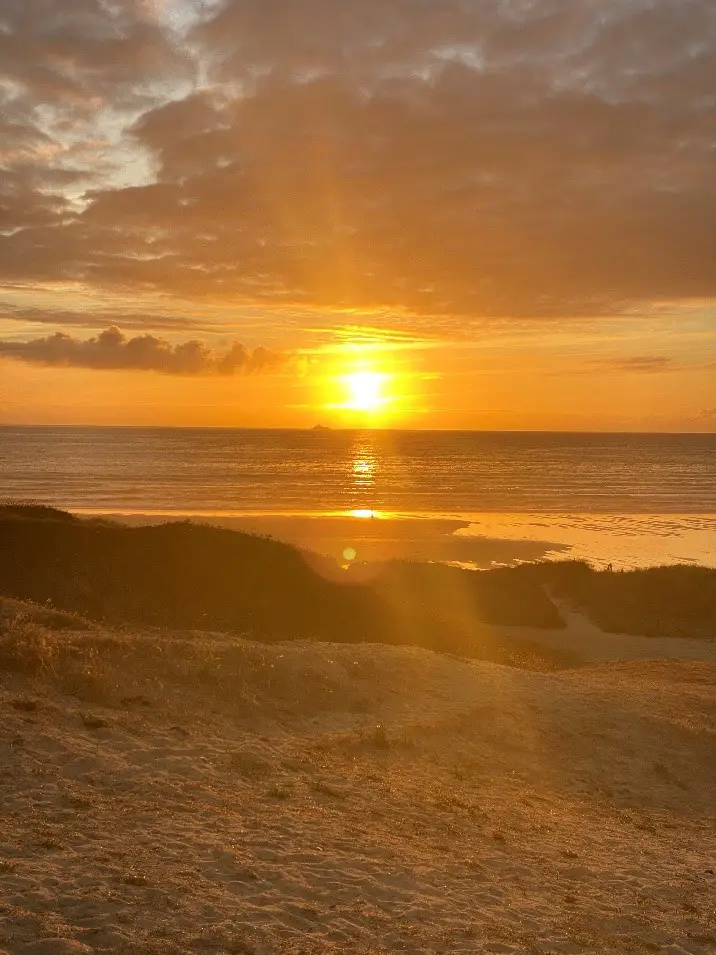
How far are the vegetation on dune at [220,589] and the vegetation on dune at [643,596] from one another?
9.26 ft

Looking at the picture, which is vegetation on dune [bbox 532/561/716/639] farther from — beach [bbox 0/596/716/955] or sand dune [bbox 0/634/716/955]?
sand dune [bbox 0/634/716/955]

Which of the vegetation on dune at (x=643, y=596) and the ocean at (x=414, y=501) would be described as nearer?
the vegetation on dune at (x=643, y=596)

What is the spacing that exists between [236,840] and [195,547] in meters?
20.9

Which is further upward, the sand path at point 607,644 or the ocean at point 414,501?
the ocean at point 414,501

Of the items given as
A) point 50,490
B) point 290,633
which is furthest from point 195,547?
point 50,490

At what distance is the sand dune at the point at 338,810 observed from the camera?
7.05 metres

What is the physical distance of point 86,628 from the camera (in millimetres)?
16203

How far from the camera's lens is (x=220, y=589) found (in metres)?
27.1

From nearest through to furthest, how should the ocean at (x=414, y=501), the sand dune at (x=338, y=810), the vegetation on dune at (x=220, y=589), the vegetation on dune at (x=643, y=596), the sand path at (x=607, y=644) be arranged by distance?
the sand dune at (x=338, y=810) < the vegetation on dune at (x=220, y=589) < the sand path at (x=607, y=644) < the vegetation on dune at (x=643, y=596) < the ocean at (x=414, y=501)

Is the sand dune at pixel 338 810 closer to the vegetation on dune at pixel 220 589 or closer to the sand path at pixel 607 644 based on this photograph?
the vegetation on dune at pixel 220 589

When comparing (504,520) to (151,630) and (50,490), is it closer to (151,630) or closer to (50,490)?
(50,490)

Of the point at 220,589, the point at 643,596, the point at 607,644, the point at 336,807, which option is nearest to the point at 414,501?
the point at 643,596

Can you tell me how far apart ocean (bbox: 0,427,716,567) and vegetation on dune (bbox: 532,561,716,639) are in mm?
6600

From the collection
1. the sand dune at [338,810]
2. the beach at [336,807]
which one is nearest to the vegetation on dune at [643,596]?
the beach at [336,807]
